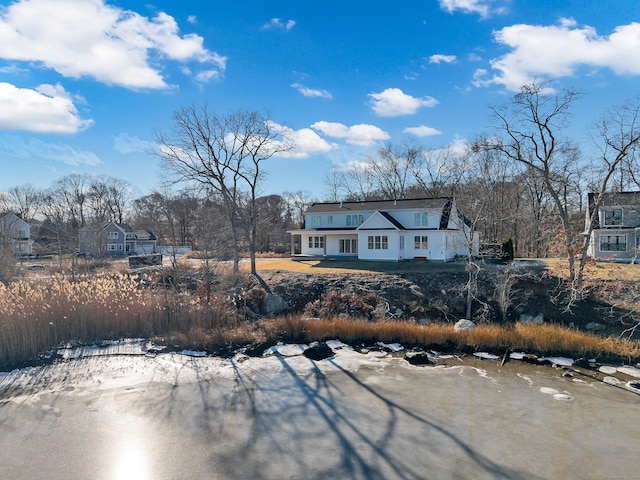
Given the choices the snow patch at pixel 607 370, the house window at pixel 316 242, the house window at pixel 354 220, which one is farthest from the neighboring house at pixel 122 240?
the snow patch at pixel 607 370

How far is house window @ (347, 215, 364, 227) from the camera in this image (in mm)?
34094

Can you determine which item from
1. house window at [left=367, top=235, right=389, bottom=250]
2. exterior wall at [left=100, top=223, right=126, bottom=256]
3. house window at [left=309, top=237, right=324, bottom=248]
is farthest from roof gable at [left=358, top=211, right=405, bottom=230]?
exterior wall at [left=100, top=223, right=126, bottom=256]

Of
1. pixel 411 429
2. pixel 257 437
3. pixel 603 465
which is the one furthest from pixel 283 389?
pixel 603 465

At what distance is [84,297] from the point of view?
13852mm

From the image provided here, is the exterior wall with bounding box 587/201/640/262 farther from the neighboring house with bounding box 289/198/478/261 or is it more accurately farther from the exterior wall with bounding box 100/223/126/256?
the exterior wall with bounding box 100/223/126/256

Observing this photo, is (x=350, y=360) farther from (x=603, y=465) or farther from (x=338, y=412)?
(x=603, y=465)

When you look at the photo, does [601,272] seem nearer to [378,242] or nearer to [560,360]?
[378,242]

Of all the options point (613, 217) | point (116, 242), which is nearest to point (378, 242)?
point (613, 217)

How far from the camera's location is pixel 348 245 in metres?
34.2

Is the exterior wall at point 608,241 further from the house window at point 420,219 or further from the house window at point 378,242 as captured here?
the house window at point 378,242

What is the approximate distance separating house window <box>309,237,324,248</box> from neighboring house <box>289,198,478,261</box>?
3.4 inches

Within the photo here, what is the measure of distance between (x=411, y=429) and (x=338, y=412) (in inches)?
58.4

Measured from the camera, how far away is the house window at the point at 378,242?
102ft

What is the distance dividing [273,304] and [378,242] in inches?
494
